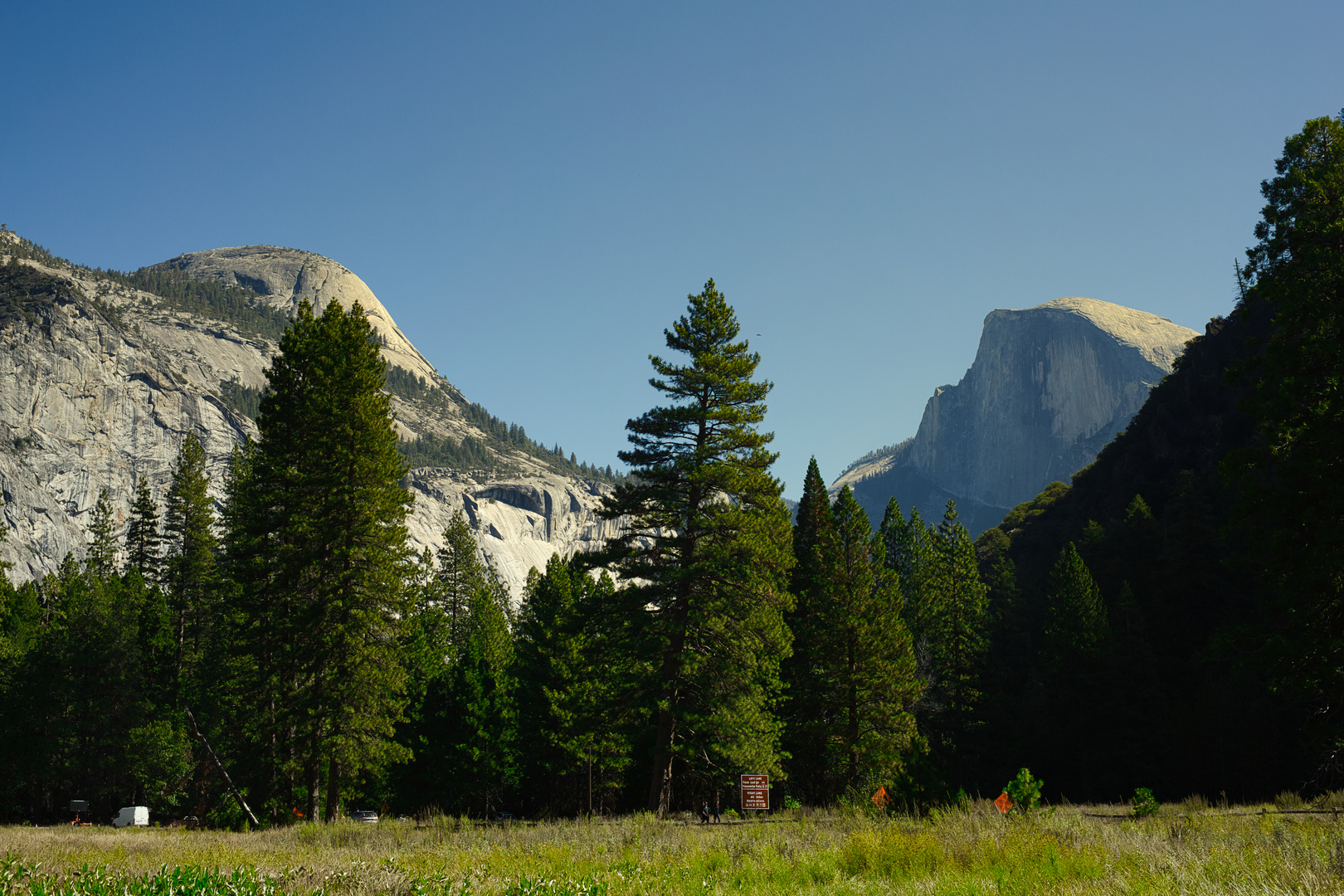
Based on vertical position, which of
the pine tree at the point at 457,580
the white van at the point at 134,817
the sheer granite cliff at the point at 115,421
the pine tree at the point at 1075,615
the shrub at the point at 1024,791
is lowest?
the white van at the point at 134,817

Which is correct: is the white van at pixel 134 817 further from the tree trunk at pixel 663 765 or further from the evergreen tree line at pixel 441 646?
the tree trunk at pixel 663 765

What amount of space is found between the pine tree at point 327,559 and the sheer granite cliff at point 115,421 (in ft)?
347

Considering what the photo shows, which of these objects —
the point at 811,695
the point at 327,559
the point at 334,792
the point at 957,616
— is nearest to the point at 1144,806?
the point at 811,695

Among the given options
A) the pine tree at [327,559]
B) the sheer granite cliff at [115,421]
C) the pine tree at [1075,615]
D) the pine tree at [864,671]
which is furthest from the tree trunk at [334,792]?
the sheer granite cliff at [115,421]

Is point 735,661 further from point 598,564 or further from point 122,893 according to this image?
point 122,893

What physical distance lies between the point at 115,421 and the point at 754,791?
500ft

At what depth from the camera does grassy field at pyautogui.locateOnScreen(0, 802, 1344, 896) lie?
752 centimetres

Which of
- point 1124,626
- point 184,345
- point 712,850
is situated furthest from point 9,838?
point 184,345

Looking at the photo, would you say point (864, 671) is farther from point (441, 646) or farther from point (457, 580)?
point (457, 580)

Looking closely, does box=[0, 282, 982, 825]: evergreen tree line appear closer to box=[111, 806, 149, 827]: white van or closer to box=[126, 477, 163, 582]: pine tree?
box=[126, 477, 163, 582]: pine tree

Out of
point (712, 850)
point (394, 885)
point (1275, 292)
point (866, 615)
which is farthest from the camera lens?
point (866, 615)

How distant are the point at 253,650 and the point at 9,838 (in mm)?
7448

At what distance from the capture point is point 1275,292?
51.2 ft

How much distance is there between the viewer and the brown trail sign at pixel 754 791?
1962 cm
